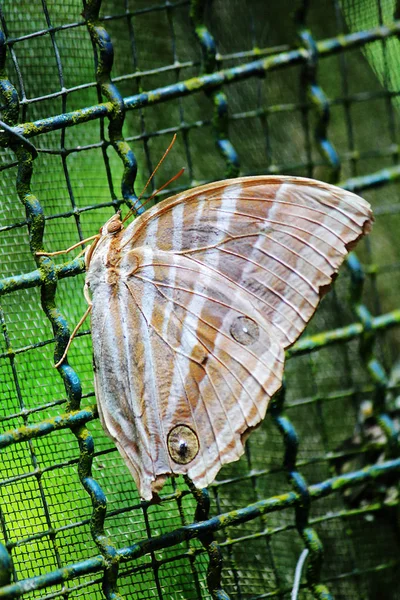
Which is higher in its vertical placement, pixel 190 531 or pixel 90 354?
pixel 90 354

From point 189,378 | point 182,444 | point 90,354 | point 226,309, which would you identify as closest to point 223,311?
point 226,309

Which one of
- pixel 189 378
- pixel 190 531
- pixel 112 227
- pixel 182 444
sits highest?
pixel 112 227

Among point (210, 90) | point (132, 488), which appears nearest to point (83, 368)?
point (132, 488)

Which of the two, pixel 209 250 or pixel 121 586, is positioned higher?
pixel 209 250

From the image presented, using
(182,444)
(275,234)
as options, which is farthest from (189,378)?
(275,234)

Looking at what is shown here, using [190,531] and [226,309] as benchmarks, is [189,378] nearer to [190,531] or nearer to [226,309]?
[226,309]

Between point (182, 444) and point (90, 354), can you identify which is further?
point (90, 354)

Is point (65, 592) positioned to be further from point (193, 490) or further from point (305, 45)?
point (305, 45)
